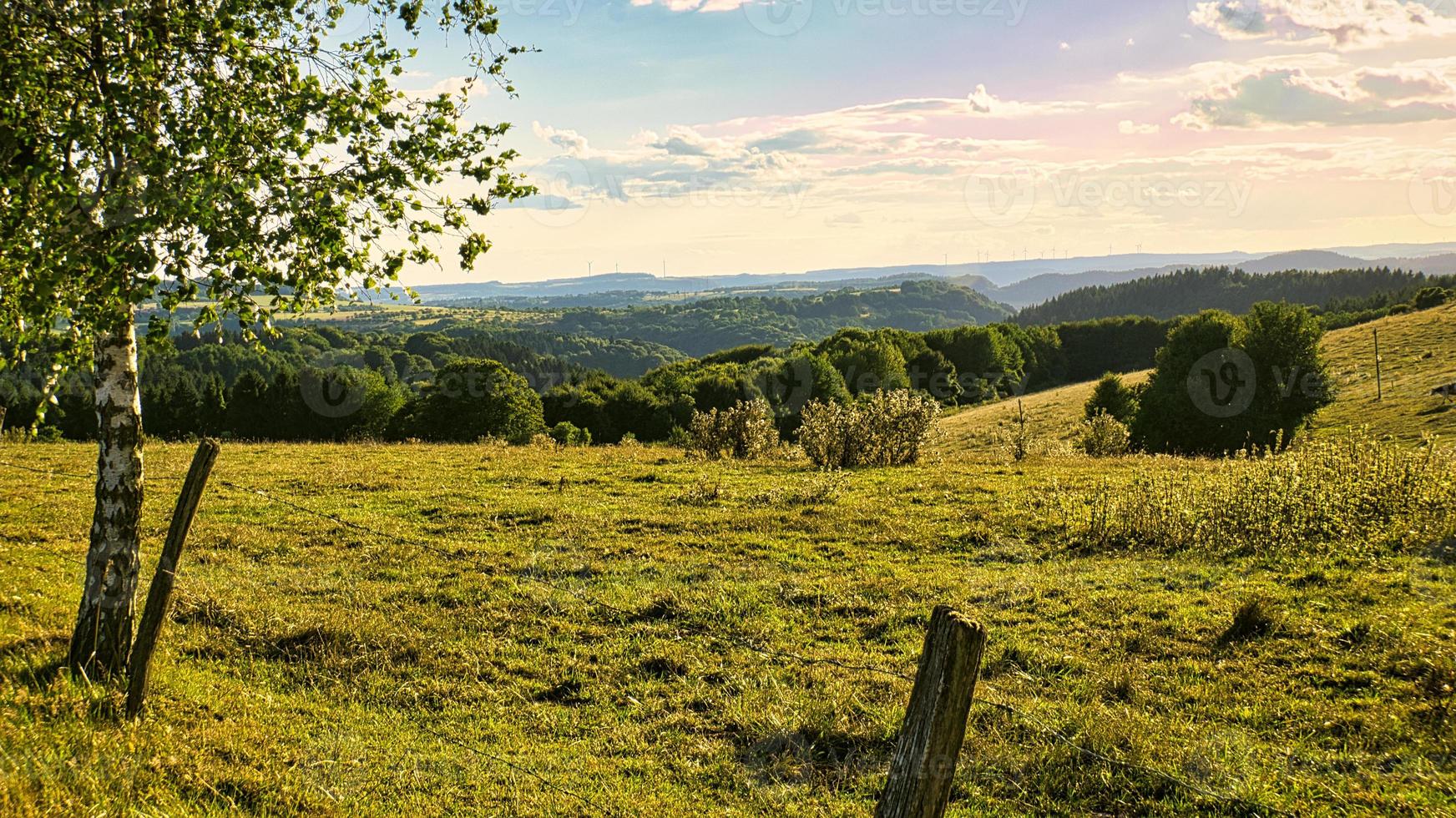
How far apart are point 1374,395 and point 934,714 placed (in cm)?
6532

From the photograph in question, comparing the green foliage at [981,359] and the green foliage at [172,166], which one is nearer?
the green foliage at [172,166]

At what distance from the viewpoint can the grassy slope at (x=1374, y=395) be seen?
4388 centimetres

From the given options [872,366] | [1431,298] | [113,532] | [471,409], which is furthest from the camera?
[872,366]

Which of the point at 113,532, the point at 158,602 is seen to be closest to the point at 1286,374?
the point at 158,602

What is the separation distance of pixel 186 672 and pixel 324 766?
9.22 feet

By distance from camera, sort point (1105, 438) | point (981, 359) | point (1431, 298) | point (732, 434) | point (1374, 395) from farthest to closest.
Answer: point (981, 359), point (1431, 298), point (1374, 395), point (1105, 438), point (732, 434)

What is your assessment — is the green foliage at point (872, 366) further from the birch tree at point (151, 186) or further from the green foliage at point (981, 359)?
the birch tree at point (151, 186)

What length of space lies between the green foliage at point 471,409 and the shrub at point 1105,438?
1627 inches

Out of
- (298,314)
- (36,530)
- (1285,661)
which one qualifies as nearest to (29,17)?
(298,314)

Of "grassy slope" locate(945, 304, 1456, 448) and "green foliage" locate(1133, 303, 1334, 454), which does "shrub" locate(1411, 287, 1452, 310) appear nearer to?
"grassy slope" locate(945, 304, 1456, 448)

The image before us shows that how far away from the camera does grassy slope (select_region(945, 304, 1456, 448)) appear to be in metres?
43.9

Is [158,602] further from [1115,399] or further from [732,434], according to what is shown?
[1115,399]

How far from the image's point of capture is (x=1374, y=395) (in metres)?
53.9

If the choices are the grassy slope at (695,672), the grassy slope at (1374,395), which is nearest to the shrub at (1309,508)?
the grassy slope at (695,672)
